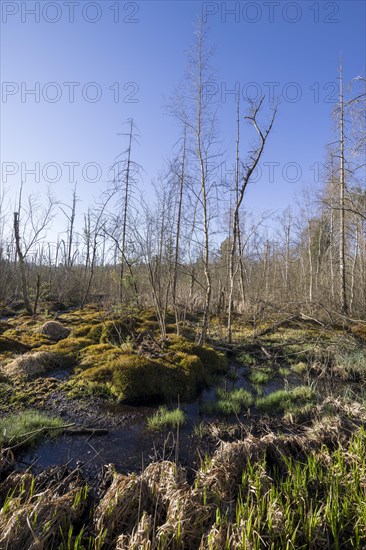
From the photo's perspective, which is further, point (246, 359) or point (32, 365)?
point (246, 359)

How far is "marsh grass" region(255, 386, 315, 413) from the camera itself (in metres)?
4.89

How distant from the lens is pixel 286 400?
5.11 metres

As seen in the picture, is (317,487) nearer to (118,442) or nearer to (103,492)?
(103,492)

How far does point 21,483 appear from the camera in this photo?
2660mm

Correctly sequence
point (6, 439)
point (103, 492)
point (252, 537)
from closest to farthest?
point (252, 537) → point (103, 492) → point (6, 439)

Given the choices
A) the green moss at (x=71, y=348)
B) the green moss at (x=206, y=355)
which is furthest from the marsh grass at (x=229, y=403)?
the green moss at (x=71, y=348)

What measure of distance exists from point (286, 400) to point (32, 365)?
5.30 m

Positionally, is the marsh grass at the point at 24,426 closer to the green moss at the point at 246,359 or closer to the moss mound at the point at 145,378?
the moss mound at the point at 145,378

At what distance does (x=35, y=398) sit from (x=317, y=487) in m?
4.49

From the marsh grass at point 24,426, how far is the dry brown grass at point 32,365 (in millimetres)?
1793

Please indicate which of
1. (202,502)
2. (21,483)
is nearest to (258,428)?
(202,502)

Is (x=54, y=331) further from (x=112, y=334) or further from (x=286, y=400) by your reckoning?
(x=286, y=400)

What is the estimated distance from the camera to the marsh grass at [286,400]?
4891 mm

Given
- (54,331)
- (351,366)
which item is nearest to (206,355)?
(351,366)
